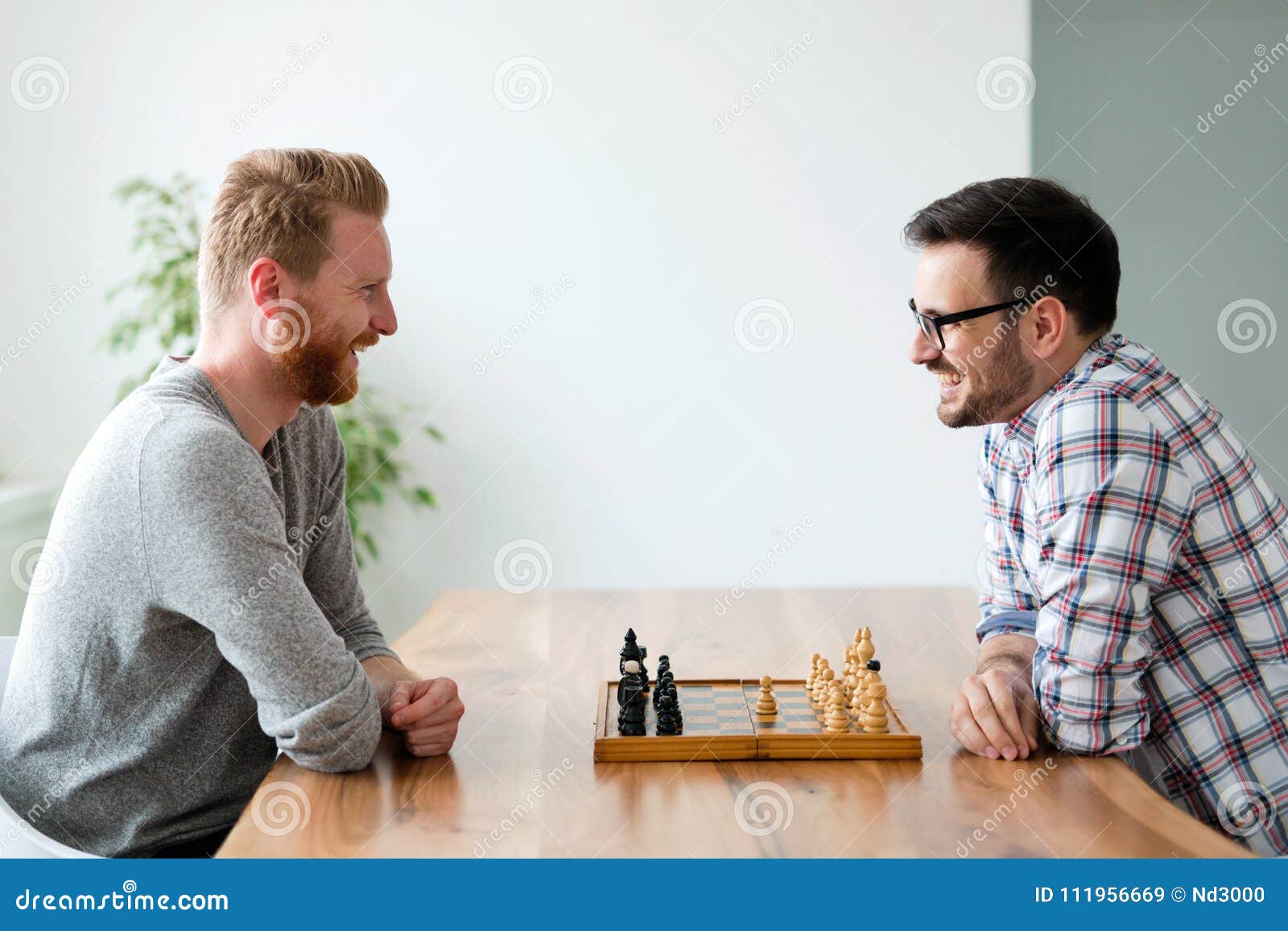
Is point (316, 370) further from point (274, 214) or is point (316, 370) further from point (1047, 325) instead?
point (1047, 325)

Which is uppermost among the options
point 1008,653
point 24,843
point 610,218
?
point 610,218

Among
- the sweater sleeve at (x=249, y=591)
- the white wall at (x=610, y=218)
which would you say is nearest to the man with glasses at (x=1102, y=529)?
the sweater sleeve at (x=249, y=591)

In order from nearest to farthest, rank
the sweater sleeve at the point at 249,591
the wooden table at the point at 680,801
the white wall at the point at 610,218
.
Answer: the wooden table at the point at 680,801, the sweater sleeve at the point at 249,591, the white wall at the point at 610,218


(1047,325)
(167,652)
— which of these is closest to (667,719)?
(167,652)

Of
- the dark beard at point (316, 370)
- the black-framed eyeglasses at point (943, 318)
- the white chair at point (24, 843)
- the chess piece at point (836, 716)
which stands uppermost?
the black-framed eyeglasses at point (943, 318)

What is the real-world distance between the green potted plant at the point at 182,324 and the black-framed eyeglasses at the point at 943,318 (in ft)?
8.55

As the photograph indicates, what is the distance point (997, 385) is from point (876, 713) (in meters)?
0.59

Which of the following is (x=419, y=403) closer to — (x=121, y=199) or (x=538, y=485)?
(x=538, y=485)

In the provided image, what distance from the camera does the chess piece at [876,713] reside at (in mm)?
1565

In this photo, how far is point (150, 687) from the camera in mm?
1645

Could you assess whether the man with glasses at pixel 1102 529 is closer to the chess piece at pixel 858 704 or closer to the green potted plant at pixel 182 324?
the chess piece at pixel 858 704

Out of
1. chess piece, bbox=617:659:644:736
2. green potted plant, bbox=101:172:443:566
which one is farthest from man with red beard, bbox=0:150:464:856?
green potted plant, bbox=101:172:443:566

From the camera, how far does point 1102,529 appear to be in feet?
5.10

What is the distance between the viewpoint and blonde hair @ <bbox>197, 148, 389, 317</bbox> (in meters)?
1.77
